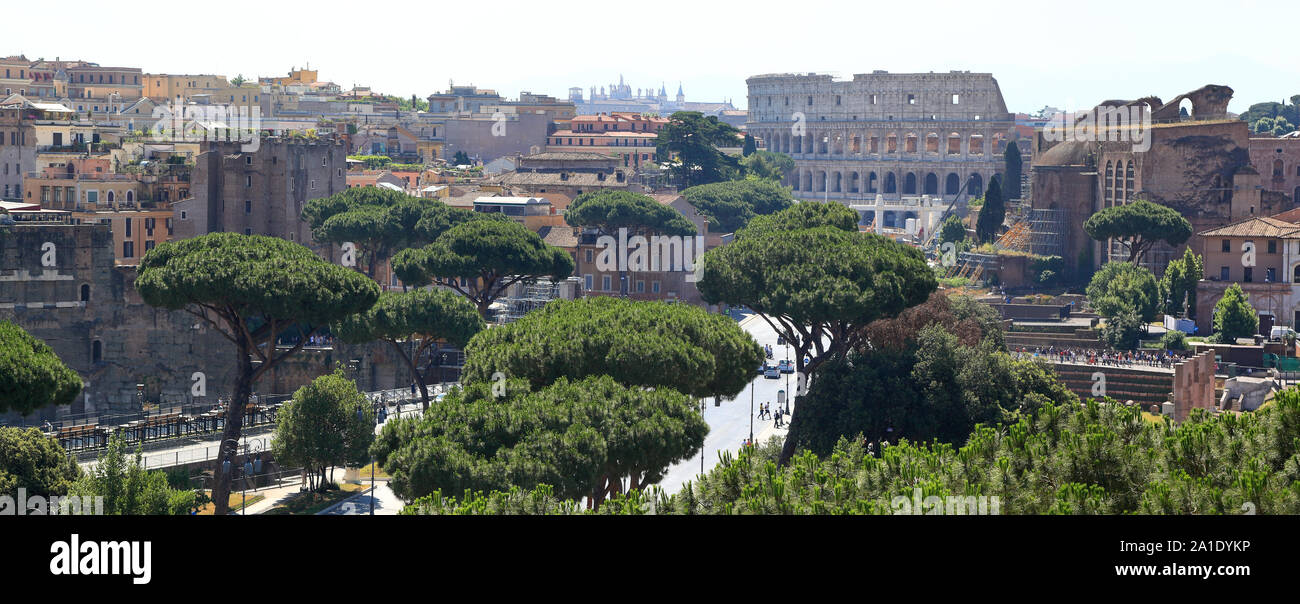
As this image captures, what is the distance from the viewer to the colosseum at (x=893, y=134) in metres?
121

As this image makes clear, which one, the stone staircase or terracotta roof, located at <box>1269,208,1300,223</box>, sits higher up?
terracotta roof, located at <box>1269,208,1300,223</box>

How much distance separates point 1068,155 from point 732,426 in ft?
114

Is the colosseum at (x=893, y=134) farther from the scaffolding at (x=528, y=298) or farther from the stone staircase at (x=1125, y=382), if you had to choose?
the stone staircase at (x=1125, y=382)

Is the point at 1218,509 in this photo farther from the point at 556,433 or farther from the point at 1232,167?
the point at 1232,167

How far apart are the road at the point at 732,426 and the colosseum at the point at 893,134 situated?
6824 centimetres

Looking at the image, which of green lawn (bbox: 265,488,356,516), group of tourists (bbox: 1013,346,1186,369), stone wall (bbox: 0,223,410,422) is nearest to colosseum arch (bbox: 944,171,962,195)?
group of tourists (bbox: 1013,346,1186,369)

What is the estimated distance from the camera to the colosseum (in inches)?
4749

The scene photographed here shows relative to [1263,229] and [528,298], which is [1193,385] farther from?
[528,298]

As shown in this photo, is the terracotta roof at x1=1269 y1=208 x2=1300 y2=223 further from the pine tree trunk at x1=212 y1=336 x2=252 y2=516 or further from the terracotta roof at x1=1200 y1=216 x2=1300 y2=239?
the pine tree trunk at x1=212 y1=336 x2=252 y2=516

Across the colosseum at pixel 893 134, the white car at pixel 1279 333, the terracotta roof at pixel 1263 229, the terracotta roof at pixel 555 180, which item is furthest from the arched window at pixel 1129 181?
the colosseum at pixel 893 134

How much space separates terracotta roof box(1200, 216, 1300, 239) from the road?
50.7 ft

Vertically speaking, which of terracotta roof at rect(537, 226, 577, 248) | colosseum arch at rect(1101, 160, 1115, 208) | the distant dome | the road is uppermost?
the distant dome

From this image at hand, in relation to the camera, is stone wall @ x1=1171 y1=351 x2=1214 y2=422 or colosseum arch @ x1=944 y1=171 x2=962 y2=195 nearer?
stone wall @ x1=1171 y1=351 x2=1214 y2=422
